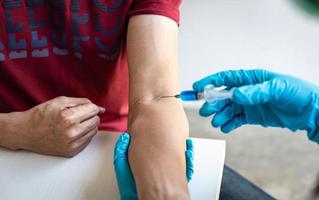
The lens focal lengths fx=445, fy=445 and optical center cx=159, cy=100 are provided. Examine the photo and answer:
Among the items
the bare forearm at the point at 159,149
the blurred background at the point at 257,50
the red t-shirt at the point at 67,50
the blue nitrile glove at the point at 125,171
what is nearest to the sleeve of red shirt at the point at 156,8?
the red t-shirt at the point at 67,50

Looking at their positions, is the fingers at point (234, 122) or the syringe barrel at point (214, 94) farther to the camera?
the fingers at point (234, 122)

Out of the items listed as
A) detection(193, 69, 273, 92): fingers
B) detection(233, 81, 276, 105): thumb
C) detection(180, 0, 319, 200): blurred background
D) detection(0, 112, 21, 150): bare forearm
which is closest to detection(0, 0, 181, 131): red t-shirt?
detection(0, 112, 21, 150): bare forearm

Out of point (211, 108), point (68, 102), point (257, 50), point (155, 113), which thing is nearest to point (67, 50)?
point (68, 102)

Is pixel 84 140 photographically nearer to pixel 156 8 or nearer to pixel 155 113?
pixel 155 113

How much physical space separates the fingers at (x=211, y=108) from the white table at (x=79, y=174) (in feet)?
0.39

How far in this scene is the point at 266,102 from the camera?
88cm

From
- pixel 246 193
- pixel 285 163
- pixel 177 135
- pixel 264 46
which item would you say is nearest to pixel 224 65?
pixel 264 46

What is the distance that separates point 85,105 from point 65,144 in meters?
0.11

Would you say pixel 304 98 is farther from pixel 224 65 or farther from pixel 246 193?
pixel 224 65

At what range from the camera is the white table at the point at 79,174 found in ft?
2.94

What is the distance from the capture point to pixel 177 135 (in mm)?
919

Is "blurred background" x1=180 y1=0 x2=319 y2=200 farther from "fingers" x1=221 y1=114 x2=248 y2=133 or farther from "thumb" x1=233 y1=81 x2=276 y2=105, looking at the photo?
"thumb" x1=233 y1=81 x2=276 y2=105

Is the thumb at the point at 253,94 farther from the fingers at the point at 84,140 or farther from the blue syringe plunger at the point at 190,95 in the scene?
the fingers at the point at 84,140

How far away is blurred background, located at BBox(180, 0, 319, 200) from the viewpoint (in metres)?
2.04
